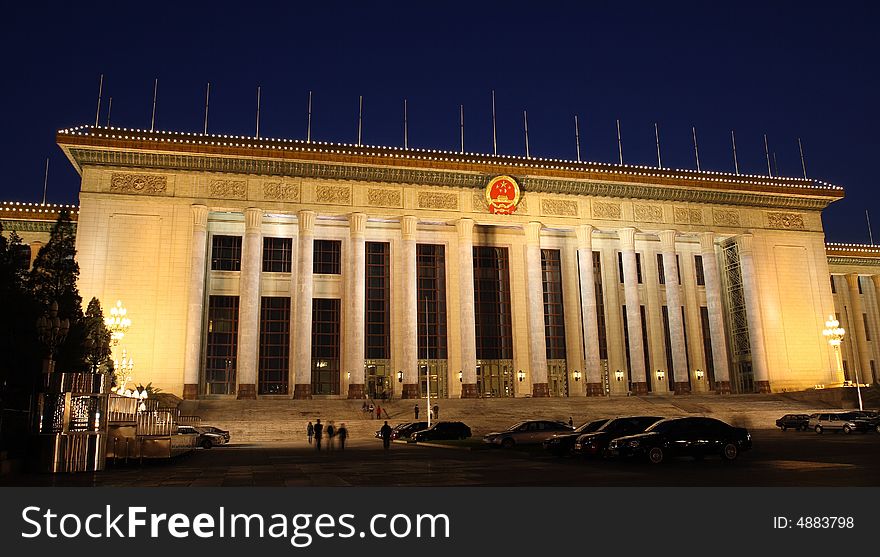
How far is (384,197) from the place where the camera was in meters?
46.2

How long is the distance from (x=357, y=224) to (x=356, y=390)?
10.7m

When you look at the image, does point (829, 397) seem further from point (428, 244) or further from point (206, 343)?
point (206, 343)

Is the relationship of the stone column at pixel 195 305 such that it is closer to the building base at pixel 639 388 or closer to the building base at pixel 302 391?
the building base at pixel 302 391

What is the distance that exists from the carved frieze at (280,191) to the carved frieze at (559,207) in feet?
54.8

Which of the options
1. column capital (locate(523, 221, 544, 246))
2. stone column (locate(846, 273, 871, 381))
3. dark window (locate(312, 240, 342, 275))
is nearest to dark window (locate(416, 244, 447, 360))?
dark window (locate(312, 240, 342, 275))

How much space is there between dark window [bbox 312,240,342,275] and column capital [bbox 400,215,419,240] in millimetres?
5163

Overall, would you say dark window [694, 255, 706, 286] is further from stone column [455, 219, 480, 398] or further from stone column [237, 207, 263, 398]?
stone column [237, 207, 263, 398]

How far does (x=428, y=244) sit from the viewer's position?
49562 millimetres

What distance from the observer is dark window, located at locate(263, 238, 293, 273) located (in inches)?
1842

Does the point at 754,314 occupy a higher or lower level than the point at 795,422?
higher

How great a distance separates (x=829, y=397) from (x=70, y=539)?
48437mm

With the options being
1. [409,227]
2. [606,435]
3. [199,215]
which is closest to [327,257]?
[409,227]

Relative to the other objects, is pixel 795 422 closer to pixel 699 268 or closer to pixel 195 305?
pixel 699 268

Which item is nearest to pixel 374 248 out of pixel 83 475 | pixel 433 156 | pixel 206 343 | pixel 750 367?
pixel 433 156
